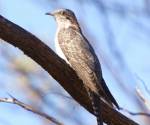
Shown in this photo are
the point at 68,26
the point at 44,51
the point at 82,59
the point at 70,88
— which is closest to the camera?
the point at 44,51

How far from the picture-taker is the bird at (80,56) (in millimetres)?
4645

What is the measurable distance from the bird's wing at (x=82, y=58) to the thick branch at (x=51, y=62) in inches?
6.4

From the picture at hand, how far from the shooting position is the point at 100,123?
14.3ft

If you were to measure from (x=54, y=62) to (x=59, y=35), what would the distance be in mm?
2213

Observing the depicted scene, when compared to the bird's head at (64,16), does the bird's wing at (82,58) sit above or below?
below

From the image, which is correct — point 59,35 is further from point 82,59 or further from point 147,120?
point 147,120

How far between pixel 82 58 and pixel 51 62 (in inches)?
52.5

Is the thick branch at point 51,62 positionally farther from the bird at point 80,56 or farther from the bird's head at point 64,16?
the bird's head at point 64,16

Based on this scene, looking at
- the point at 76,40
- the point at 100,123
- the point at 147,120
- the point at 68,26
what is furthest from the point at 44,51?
the point at 68,26

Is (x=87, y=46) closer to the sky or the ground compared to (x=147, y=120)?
closer to the sky

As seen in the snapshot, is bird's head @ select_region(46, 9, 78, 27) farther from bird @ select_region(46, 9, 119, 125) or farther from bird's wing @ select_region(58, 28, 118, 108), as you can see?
bird's wing @ select_region(58, 28, 118, 108)

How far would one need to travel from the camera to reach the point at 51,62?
4.25 m

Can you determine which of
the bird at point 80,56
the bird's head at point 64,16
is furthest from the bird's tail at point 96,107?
the bird's head at point 64,16

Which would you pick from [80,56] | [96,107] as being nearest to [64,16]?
[80,56]
